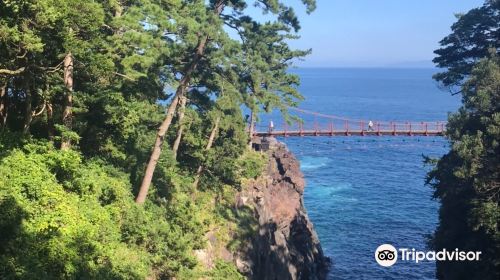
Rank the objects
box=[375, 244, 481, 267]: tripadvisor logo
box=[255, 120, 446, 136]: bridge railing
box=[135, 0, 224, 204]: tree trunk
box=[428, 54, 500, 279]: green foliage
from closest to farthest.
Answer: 1. box=[135, 0, 224, 204]: tree trunk
2. box=[428, 54, 500, 279]: green foliage
3. box=[375, 244, 481, 267]: tripadvisor logo
4. box=[255, 120, 446, 136]: bridge railing

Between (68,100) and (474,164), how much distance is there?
15369mm

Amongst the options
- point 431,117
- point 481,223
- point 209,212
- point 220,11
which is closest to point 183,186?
point 209,212

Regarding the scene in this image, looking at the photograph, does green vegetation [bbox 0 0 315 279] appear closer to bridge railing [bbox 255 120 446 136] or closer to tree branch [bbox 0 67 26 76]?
tree branch [bbox 0 67 26 76]

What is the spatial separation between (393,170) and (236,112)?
3750 cm

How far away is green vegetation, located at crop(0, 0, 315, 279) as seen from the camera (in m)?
9.85

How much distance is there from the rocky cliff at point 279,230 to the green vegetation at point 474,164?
28.2ft

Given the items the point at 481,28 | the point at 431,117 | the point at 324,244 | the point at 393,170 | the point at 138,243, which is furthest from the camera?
the point at 431,117

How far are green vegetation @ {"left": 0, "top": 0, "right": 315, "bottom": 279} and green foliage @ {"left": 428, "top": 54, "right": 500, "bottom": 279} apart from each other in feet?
27.8

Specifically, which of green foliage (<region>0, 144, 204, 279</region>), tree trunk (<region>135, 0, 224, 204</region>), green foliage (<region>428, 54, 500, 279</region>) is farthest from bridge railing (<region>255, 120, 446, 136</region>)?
green foliage (<region>0, 144, 204, 279</region>)

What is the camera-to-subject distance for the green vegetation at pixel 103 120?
32.3 ft

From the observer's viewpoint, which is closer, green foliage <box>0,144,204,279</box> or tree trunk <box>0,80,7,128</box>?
green foliage <box>0,144,204,279</box>

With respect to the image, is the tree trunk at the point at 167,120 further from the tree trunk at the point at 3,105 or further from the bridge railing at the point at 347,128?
the bridge railing at the point at 347,128

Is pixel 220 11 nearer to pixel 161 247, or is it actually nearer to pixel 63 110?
pixel 63 110

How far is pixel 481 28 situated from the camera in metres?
25.0
